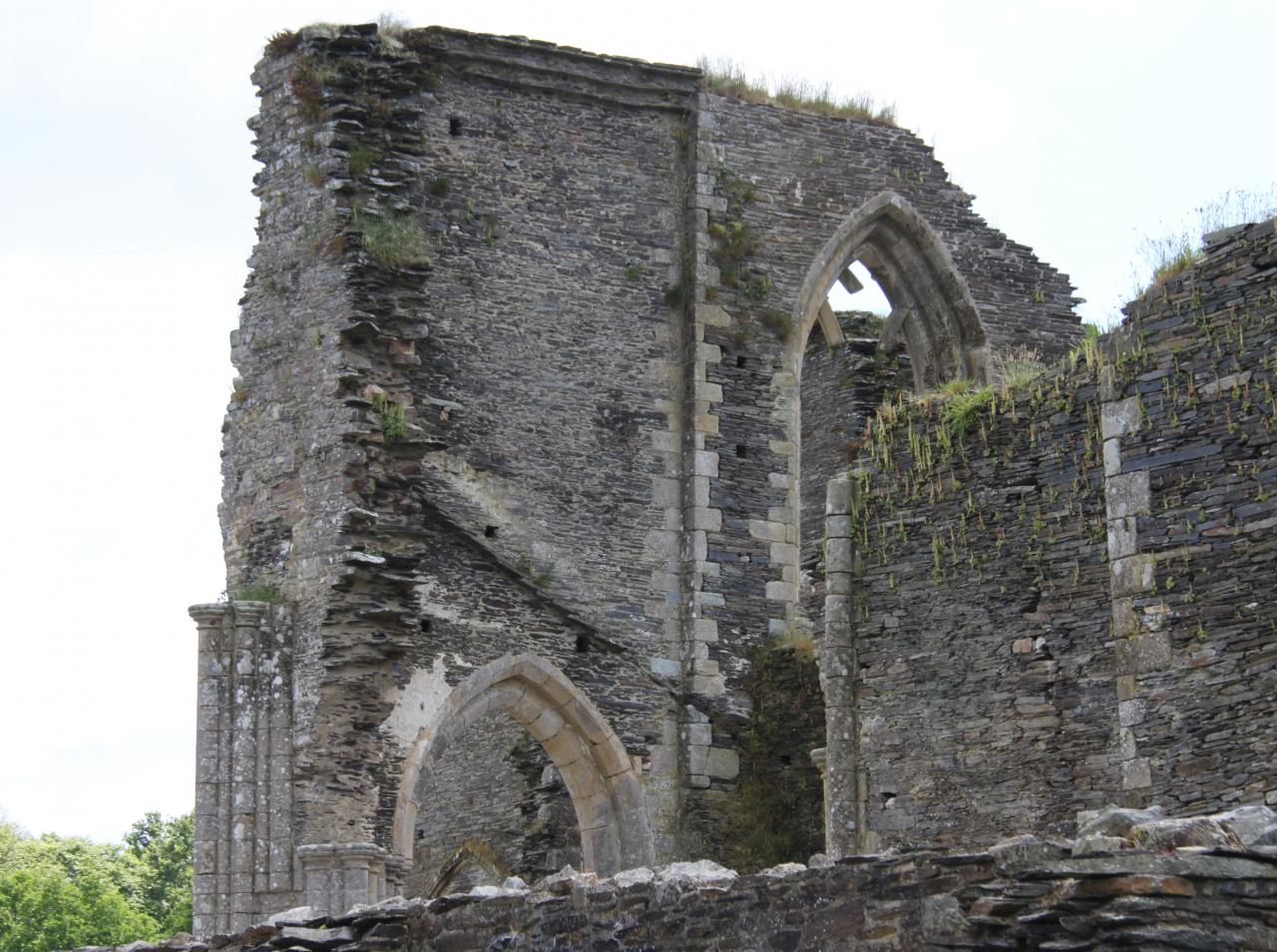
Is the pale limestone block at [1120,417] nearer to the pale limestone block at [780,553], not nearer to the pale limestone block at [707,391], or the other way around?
the pale limestone block at [780,553]

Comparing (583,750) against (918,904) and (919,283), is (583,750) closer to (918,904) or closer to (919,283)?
(919,283)

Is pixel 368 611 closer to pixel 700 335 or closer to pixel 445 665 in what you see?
pixel 445 665

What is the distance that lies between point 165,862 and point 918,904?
34.8 m

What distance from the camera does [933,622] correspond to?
17.0 meters

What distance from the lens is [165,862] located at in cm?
4281

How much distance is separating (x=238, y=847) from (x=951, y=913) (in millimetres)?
11011

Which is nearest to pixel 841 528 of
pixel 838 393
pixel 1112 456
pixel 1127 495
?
pixel 1112 456

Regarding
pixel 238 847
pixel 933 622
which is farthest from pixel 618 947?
pixel 238 847

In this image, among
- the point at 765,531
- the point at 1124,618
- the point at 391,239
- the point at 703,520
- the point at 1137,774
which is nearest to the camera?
the point at 1137,774

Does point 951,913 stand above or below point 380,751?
below

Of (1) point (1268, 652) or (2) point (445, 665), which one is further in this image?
(2) point (445, 665)

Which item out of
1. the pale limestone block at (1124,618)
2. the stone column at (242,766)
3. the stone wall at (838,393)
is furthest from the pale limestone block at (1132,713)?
the stone wall at (838,393)

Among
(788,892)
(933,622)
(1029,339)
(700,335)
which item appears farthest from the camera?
(1029,339)

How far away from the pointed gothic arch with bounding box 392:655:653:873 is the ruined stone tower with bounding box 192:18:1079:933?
0.03 metres
